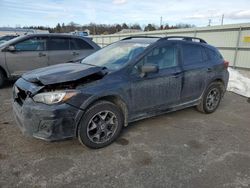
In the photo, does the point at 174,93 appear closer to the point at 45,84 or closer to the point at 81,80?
the point at 81,80

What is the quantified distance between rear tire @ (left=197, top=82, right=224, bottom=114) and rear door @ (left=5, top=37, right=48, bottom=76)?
490 cm

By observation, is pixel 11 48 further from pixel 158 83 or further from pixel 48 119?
pixel 158 83

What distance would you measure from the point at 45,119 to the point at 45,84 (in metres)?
0.47

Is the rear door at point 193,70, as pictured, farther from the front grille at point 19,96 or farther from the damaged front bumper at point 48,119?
the front grille at point 19,96

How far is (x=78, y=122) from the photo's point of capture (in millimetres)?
3018

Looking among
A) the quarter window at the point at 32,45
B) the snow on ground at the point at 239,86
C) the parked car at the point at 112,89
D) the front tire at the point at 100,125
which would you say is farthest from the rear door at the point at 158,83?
the quarter window at the point at 32,45

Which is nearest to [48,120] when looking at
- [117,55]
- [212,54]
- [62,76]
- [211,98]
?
[62,76]

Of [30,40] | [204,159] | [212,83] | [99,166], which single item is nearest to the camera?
[99,166]

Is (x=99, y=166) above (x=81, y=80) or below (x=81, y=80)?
below

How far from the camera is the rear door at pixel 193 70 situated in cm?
426

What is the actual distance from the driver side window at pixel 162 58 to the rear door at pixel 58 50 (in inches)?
164

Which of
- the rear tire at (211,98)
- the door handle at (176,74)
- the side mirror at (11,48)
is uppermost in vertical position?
the side mirror at (11,48)

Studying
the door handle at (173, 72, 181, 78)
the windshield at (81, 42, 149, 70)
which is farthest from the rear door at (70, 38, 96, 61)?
the door handle at (173, 72, 181, 78)

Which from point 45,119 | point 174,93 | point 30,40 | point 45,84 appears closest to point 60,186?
point 45,119
